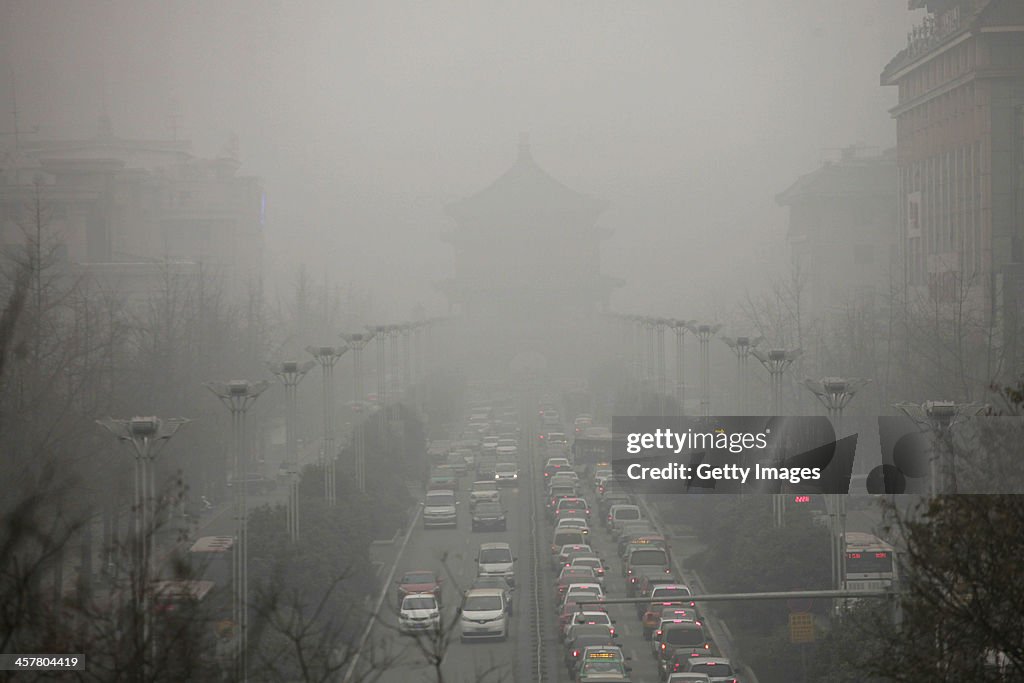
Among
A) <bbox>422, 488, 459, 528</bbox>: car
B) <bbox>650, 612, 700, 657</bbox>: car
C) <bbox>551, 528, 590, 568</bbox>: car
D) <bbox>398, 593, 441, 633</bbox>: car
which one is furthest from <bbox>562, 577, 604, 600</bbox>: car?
<bbox>422, 488, 459, 528</bbox>: car

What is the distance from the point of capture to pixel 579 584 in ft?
70.1

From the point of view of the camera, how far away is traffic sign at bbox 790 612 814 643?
55.4ft

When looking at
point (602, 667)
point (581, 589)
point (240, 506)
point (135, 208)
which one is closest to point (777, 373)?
point (581, 589)

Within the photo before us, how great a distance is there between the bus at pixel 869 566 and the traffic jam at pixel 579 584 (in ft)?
6.74

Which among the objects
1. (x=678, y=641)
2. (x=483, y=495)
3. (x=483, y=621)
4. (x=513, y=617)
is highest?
(x=483, y=495)

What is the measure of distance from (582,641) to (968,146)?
36.8m

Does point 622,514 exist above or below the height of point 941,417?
below

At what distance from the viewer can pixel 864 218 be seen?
8688 cm

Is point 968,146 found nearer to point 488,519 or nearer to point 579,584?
point 488,519

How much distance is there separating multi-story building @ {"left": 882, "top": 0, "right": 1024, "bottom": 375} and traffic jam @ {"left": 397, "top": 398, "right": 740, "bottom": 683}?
1348cm

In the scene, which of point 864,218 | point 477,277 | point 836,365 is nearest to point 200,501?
point 836,365

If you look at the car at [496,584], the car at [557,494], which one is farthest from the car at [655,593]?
the car at [557,494]

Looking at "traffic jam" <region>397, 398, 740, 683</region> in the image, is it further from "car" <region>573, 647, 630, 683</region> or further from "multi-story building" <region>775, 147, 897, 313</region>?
"multi-story building" <region>775, 147, 897, 313</region>

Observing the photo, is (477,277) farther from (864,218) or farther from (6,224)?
(6,224)
